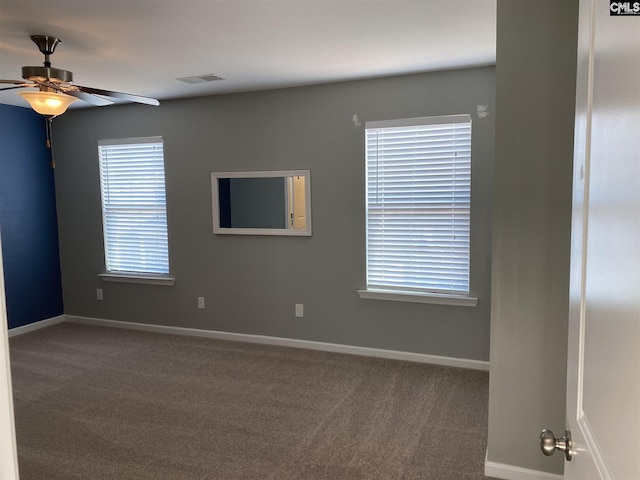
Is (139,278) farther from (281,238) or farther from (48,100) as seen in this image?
(48,100)

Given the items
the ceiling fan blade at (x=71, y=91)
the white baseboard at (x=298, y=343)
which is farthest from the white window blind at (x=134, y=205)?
the ceiling fan blade at (x=71, y=91)

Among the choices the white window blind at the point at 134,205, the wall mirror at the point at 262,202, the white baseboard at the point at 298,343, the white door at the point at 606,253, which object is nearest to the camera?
the white door at the point at 606,253

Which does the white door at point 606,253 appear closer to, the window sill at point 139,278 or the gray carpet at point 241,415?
the gray carpet at point 241,415

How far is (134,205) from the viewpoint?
17.8 ft

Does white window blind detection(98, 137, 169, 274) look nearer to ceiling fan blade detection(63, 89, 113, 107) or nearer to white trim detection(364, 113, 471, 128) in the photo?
ceiling fan blade detection(63, 89, 113, 107)

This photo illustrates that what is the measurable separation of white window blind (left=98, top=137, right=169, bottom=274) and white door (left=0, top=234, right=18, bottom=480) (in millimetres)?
4737

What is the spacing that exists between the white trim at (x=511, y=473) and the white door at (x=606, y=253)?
1654 mm

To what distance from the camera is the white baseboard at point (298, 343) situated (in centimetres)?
419

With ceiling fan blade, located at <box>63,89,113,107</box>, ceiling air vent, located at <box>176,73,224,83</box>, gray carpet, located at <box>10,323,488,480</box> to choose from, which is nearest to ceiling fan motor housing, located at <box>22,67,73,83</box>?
ceiling fan blade, located at <box>63,89,113,107</box>

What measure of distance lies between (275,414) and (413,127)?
252 cm

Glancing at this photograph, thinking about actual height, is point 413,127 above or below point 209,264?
above

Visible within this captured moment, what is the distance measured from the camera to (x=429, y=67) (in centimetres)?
385

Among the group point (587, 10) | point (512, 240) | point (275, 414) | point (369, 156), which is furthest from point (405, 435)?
point (587, 10)

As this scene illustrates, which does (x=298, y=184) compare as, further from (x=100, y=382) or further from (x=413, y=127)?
(x=100, y=382)
